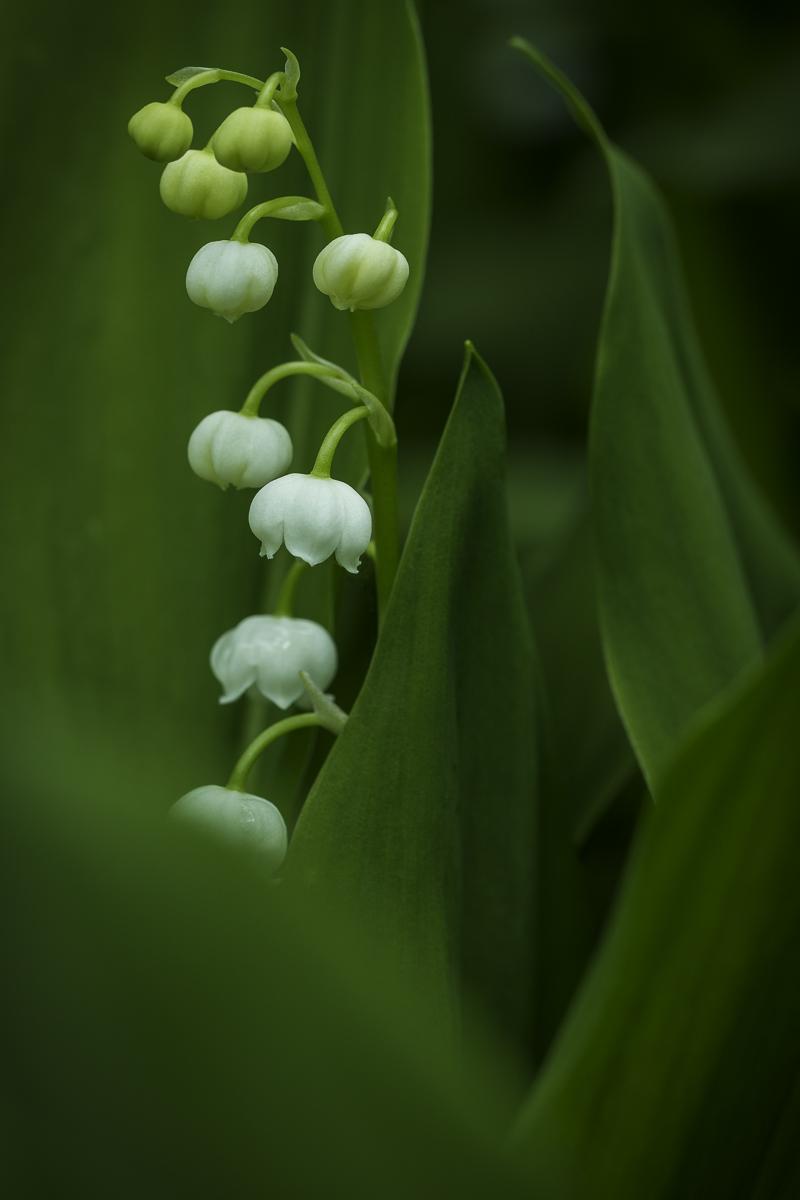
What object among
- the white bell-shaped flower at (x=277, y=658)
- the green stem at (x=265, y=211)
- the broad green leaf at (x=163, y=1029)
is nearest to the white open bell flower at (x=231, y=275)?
the green stem at (x=265, y=211)

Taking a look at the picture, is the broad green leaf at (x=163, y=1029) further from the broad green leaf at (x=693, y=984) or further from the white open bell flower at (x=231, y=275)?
the white open bell flower at (x=231, y=275)

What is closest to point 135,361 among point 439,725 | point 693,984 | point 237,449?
point 237,449

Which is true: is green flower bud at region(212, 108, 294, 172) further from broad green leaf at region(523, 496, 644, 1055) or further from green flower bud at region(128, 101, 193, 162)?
broad green leaf at region(523, 496, 644, 1055)

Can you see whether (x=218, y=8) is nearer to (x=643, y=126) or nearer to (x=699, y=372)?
(x=699, y=372)

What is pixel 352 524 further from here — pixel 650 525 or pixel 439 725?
pixel 650 525

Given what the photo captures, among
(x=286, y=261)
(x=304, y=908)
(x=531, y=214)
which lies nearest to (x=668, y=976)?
(x=304, y=908)

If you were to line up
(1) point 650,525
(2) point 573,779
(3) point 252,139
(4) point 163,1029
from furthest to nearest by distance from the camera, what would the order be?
(2) point 573,779 < (1) point 650,525 < (3) point 252,139 < (4) point 163,1029
